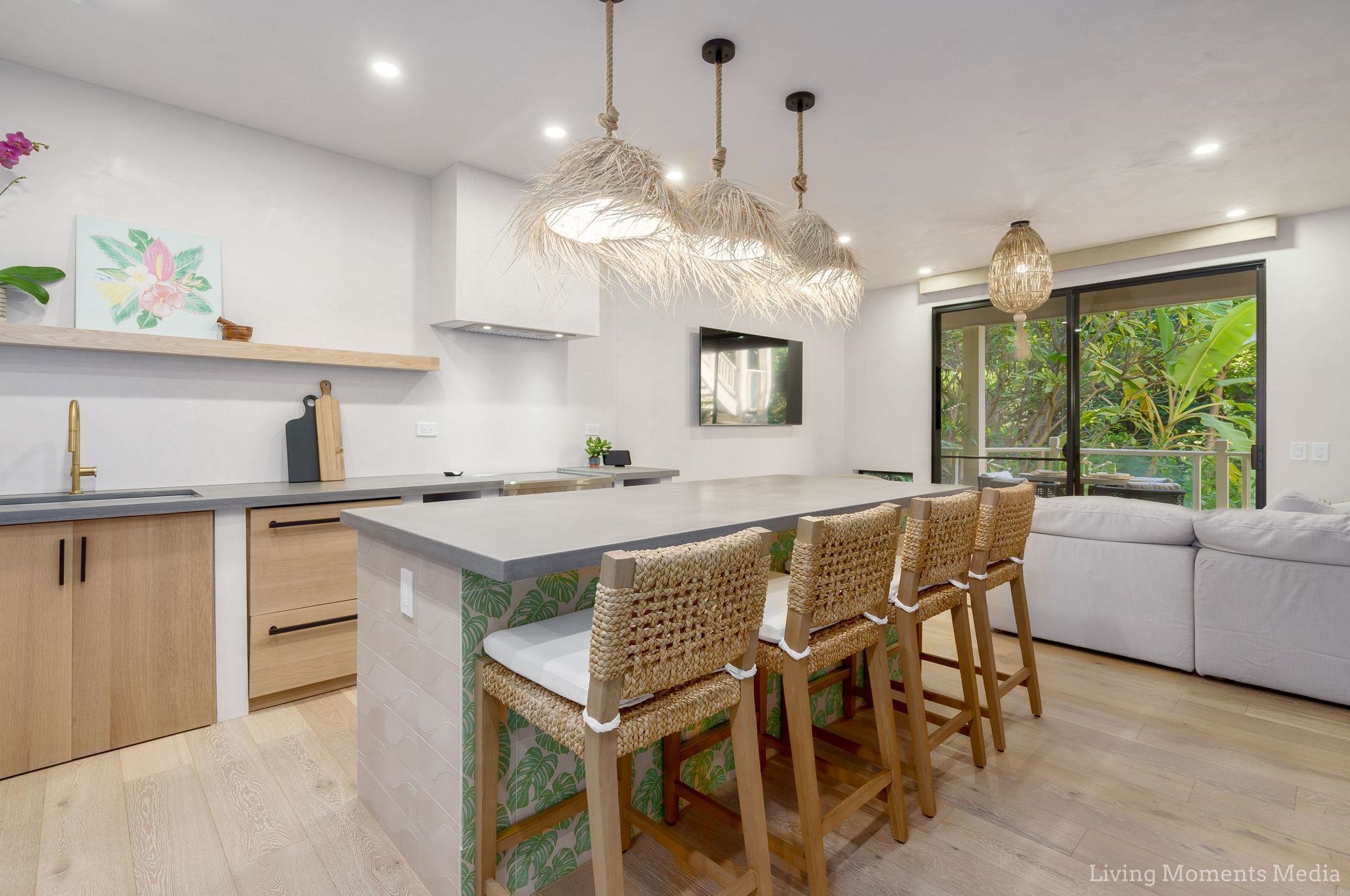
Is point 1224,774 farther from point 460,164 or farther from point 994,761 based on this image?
point 460,164

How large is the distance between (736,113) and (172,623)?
10.4ft

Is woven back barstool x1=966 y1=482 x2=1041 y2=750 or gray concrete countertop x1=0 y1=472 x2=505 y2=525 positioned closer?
gray concrete countertop x1=0 y1=472 x2=505 y2=525

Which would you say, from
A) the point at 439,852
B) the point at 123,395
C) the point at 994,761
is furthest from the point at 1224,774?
the point at 123,395

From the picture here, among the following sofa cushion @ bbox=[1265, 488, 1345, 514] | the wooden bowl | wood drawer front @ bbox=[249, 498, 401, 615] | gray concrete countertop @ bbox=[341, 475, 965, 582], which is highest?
the wooden bowl

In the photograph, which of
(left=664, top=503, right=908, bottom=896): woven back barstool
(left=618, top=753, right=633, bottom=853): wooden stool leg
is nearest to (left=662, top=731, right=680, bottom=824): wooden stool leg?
(left=664, top=503, right=908, bottom=896): woven back barstool

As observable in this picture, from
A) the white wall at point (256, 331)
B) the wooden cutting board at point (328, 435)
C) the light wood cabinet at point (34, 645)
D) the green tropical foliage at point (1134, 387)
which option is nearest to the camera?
the light wood cabinet at point (34, 645)

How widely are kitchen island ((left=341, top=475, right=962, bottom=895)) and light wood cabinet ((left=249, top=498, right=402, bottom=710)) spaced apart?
94 centimetres

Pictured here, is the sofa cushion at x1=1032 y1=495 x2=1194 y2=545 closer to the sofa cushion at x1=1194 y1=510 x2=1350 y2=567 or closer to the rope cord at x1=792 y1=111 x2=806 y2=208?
the sofa cushion at x1=1194 y1=510 x2=1350 y2=567

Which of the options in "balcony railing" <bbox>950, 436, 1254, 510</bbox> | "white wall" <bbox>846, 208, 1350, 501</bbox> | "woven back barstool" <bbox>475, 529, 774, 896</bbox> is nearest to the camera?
"woven back barstool" <bbox>475, 529, 774, 896</bbox>

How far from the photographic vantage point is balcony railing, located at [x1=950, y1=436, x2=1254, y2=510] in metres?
4.75

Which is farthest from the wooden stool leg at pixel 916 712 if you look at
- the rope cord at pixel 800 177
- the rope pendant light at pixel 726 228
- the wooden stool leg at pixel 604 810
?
the rope cord at pixel 800 177

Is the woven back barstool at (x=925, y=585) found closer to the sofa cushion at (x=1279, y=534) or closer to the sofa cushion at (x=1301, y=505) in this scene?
the sofa cushion at (x=1279, y=534)

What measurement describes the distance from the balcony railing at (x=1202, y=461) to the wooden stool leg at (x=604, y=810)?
5.29m

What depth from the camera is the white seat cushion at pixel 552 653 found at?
4.00 feet
